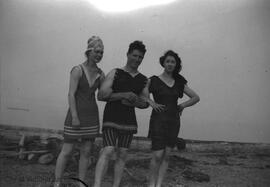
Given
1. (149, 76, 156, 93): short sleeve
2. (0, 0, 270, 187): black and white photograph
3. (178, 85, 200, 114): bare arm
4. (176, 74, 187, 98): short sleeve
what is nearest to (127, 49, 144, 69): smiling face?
(0, 0, 270, 187): black and white photograph

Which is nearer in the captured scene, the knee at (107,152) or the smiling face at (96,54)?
the knee at (107,152)

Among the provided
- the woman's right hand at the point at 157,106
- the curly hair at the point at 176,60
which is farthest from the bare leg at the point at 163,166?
the curly hair at the point at 176,60

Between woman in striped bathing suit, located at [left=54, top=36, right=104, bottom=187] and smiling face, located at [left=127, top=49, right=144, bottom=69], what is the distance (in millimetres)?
316

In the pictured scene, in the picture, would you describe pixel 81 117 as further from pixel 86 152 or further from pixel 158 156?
pixel 158 156

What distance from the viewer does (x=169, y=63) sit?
104 inches

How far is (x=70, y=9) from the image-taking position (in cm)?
279

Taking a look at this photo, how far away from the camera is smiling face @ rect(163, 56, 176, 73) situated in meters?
2.65

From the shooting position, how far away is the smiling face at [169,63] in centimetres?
265

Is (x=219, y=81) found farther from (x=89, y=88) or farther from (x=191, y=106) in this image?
(x=89, y=88)

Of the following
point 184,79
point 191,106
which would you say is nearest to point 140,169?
point 191,106

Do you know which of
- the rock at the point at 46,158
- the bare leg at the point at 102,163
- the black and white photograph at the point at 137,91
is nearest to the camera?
the bare leg at the point at 102,163

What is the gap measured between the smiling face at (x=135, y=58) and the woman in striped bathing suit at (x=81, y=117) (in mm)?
316

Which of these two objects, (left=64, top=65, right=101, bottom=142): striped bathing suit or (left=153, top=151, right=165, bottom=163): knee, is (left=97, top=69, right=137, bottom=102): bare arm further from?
(left=153, top=151, right=165, bottom=163): knee

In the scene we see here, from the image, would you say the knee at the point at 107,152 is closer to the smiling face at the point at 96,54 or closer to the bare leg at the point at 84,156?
the bare leg at the point at 84,156
